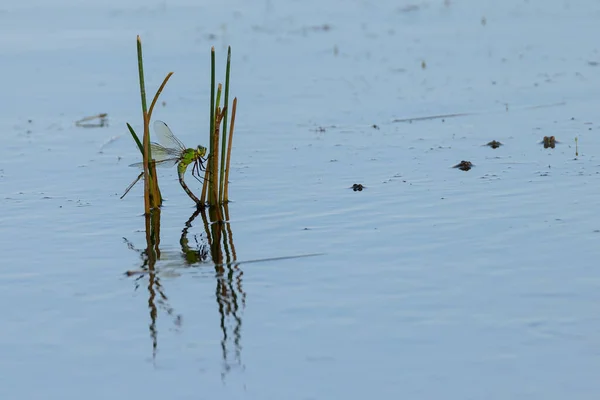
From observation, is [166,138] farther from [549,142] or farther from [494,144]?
[549,142]

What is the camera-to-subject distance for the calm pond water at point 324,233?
17.6 feet

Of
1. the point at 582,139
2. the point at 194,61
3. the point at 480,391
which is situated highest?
the point at 194,61

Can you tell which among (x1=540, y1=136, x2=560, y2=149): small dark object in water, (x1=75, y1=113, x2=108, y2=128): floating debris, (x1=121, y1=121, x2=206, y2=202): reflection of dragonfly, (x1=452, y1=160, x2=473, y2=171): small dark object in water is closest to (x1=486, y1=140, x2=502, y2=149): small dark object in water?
(x1=540, y1=136, x2=560, y2=149): small dark object in water

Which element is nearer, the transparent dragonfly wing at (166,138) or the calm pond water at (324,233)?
the calm pond water at (324,233)

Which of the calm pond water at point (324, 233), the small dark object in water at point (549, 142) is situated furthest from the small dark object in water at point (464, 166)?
the small dark object in water at point (549, 142)

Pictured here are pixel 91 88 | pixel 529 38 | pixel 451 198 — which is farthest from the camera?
pixel 529 38

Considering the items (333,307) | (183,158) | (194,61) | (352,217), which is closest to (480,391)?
(333,307)

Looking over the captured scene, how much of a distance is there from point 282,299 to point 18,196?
3924 mm

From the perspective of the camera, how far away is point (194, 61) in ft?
54.2

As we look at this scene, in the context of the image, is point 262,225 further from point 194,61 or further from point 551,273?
point 194,61

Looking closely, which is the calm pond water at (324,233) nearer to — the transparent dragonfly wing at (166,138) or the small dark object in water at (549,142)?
the small dark object in water at (549,142)

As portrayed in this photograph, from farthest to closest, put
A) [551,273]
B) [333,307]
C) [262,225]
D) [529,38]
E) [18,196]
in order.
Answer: [529,38]
[18,196]
[262,225]
[551,273]
[333,307]

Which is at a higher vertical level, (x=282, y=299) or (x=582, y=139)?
(x=582, y=139)

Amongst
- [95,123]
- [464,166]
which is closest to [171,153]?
[464,166]
